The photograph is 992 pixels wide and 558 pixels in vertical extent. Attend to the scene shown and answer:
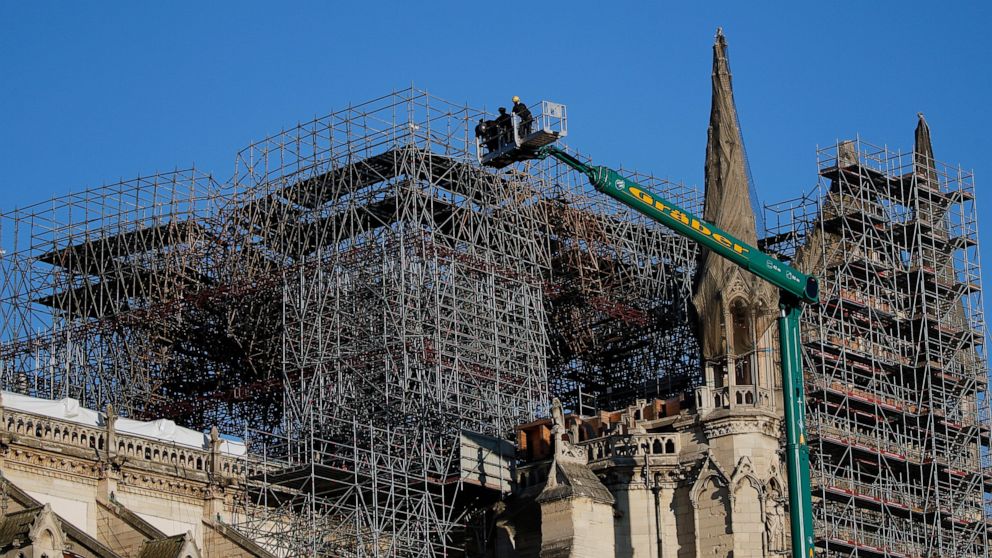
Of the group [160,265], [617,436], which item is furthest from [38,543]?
[160,265]

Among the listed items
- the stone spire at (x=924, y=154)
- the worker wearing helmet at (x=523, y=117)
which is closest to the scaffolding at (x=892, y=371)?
the stone spire at (x=924, y=154)

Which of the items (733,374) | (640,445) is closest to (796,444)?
(733,374)

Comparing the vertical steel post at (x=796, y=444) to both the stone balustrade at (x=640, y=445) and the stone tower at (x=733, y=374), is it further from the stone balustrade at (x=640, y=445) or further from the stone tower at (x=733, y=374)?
the stone balustrade at (x=640, y=445)

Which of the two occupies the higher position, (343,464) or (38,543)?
(343,464)

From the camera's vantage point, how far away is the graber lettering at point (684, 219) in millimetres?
62719

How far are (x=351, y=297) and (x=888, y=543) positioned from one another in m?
21.2

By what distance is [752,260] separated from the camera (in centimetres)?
6350

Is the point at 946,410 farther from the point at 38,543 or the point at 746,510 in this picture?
the point at 38,543

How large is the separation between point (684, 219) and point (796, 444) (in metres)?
7.48

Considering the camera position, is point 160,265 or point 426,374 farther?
point 160,265

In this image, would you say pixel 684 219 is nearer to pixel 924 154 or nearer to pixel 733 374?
pixel 733 374

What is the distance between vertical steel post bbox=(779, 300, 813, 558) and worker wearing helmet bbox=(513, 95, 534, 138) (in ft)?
30.8

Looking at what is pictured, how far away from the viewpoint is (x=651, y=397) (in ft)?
279

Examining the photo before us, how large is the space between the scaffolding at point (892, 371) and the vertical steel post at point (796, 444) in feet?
43.5
